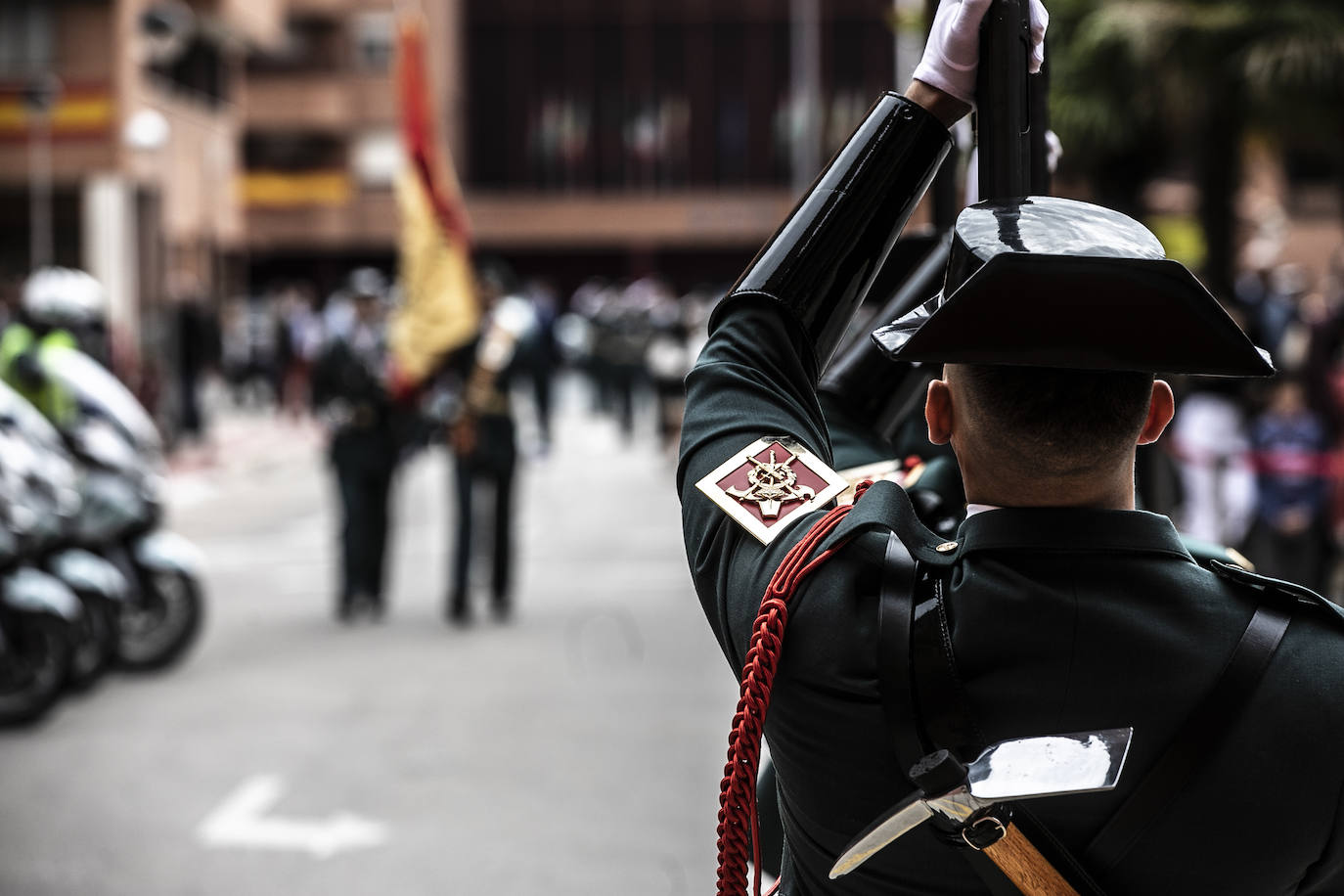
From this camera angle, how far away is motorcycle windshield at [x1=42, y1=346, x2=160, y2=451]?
8180 mm

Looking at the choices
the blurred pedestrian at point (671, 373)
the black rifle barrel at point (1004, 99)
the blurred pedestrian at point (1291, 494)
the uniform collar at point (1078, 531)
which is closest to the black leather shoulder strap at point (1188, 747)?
the uniform collar at point (1078, 531)

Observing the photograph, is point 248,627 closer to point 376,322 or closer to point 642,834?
point 376,322

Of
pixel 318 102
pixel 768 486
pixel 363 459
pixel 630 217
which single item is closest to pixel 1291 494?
pixel 363 459

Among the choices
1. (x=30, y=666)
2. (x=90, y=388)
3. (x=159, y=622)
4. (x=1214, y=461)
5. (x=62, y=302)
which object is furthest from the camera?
(x=1214, y=461)

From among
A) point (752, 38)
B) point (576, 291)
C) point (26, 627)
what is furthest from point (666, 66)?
point (26, 627)

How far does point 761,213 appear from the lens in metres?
53.5

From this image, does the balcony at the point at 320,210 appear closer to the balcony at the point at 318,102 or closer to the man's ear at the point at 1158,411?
the balcony at the point at 318,102

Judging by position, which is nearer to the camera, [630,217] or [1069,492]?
[1069,492]

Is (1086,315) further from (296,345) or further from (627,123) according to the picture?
(627,123)

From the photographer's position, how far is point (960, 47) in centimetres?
179

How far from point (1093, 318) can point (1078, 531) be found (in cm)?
20

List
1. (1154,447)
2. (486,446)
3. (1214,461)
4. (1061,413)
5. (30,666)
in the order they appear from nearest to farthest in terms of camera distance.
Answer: (1061,413)
(30,666)
(1154,447)
(1214,461)
(486,446)

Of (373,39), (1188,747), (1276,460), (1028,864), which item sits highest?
(373,39)

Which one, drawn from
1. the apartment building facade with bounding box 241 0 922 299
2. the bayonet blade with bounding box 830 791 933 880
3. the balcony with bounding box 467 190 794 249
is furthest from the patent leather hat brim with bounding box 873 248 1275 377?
the balcony with bounding box 467 190 794 249
